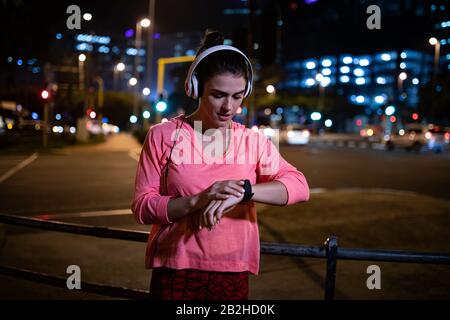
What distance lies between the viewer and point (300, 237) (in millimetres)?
7340

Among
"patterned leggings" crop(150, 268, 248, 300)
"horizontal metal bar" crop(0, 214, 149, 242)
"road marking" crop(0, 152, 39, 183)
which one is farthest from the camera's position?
"road marking" crop(0, 152, 39, 183)

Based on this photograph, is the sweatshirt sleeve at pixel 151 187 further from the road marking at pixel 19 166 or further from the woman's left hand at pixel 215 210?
the road marking at pixel 19 166

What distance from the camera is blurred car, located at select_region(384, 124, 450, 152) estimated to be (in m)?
31.9

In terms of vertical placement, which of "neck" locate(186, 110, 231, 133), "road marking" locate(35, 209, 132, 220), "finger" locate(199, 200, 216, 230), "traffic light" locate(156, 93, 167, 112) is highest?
"traffic light" locate(156, 93, 167, 112)

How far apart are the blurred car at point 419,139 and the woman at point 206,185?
3264 centimetres

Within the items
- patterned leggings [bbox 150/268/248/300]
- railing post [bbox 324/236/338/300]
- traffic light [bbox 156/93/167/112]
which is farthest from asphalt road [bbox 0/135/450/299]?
traffic light [bbox 156/93/167/112]

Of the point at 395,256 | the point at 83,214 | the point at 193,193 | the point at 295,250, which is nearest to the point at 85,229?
the point at 295,250

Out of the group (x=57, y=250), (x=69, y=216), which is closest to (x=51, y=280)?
(x=57, y=250)

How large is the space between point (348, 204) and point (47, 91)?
20537mm

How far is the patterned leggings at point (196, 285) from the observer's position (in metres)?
1.90

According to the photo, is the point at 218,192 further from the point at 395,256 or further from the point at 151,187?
the point at 395,256

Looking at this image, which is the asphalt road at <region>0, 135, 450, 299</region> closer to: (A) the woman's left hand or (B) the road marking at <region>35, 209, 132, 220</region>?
(B) the road marking at <region>35, 209, 132, 220</region>

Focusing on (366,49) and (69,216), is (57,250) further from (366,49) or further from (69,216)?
(366,49)

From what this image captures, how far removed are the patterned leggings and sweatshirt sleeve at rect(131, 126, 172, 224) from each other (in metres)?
0.25
